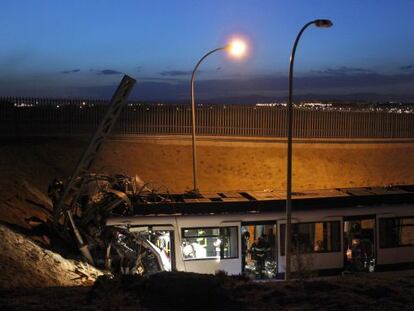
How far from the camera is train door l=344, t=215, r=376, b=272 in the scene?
1938cm

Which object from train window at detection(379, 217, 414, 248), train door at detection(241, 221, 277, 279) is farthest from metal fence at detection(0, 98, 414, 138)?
train door at detection(241, 221, 277, 279)

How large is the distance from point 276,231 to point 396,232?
436 cm

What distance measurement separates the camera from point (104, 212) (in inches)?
750

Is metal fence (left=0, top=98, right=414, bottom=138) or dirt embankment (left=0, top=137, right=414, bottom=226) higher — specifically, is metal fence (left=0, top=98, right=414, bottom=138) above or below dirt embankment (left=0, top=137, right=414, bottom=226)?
above

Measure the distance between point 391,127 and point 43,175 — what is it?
27316mm

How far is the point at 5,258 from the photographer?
15.6 m

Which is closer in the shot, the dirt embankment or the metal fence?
A: the dirt embankment

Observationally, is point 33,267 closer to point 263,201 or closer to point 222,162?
point 263,201

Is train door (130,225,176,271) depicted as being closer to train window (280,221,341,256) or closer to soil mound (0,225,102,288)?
soil mound (0,225,102,288)

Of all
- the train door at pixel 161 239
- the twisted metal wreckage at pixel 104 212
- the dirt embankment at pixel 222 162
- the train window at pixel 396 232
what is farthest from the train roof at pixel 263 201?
the dirt embankment at pixel 222 162

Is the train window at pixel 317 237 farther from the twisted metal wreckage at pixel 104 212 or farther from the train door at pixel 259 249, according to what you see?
the twisted metal wreckage at pixel 104 212

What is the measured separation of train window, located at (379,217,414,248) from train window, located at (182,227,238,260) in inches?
204

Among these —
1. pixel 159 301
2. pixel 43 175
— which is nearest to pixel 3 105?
pixel 43 175

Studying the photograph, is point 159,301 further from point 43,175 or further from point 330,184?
point 330,184
